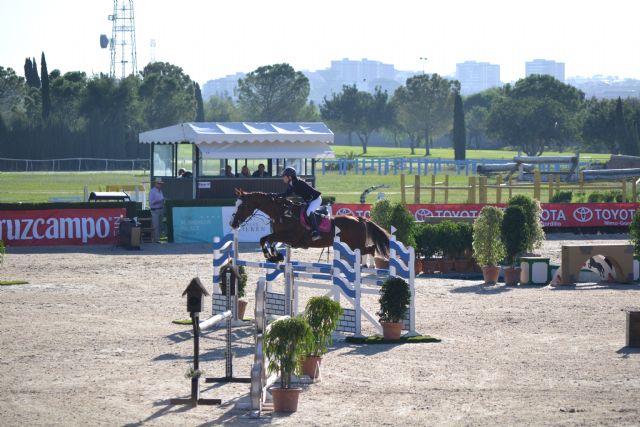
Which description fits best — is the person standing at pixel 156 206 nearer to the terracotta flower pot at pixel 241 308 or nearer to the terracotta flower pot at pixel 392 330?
the terracotta flower pot at pixel 241 308

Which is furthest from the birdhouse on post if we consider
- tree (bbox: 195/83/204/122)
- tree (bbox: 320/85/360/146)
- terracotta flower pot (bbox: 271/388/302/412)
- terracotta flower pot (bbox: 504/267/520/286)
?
tree (bbox: 320/85/360/146)

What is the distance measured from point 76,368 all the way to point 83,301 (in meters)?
6.69

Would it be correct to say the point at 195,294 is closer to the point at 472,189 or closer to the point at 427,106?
the point at 472,189

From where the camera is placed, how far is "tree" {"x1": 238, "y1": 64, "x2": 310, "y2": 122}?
148 metres

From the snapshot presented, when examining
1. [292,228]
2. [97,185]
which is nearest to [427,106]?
[97,185]

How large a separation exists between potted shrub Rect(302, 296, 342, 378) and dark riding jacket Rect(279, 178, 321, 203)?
5560 mm

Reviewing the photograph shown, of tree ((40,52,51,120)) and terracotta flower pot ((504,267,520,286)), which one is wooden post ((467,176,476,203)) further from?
tree ((40,52,51,120))

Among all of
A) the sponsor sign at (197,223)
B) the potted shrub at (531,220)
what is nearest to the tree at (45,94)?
the sponsor sign at (197,223)

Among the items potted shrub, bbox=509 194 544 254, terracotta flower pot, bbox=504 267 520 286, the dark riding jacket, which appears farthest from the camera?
potted shrub, bbox=509 194 544 254

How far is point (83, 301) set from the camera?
21.3 meters

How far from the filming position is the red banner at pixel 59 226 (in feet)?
105

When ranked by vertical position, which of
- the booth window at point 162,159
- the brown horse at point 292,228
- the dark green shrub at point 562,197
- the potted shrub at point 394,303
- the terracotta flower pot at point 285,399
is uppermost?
the booth window at point 162,159

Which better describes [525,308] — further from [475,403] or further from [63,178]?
[63,178]

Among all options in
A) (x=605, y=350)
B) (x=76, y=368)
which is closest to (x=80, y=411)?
(x=76, y=368)
